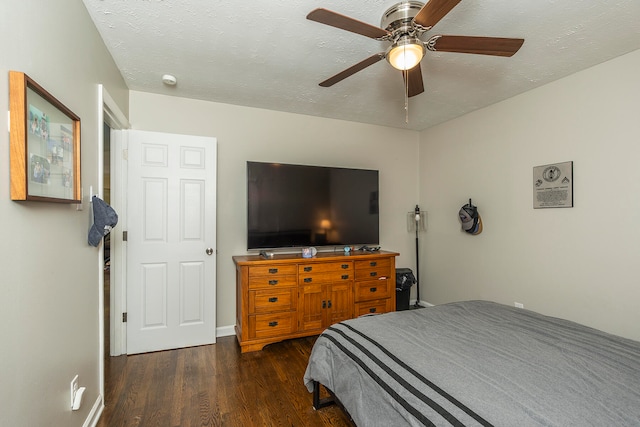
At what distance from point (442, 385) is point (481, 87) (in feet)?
9.11

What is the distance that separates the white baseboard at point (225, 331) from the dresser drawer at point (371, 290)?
1415mm

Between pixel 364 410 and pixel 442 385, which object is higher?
pixel 442 385

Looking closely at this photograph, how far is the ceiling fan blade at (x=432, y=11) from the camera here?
1307 mm

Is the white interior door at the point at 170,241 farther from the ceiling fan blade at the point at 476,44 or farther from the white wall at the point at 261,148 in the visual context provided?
the ceiling fan blade at the point at 476,44

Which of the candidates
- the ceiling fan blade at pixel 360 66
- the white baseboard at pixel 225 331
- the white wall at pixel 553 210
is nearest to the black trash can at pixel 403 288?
the white wall at pixel 553 210

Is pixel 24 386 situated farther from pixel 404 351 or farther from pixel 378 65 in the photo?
pixel 378 65

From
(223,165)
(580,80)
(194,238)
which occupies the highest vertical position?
(580,80)

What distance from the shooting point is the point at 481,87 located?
2869mm

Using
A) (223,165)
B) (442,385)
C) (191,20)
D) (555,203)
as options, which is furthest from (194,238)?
(555,203)

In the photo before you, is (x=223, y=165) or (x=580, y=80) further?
(x=223, y=165)

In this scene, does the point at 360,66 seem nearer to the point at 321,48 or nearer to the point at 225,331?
the point at 321,48

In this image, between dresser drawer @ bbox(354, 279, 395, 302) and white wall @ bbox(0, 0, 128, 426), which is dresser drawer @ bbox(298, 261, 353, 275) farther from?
white wall @ bbox(0, 0, 128, 426)

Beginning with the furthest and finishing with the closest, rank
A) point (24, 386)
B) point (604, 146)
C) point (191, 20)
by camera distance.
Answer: point (604, 146), point (191, 20), point (24, 386)

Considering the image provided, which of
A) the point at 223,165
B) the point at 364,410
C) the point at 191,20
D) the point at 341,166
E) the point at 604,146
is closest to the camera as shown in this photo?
the point at 364,410
